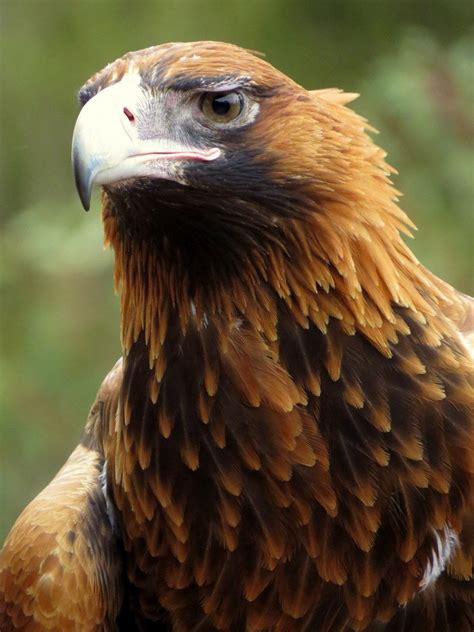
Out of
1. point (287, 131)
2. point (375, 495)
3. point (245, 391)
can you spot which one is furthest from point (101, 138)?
point (375, 495)

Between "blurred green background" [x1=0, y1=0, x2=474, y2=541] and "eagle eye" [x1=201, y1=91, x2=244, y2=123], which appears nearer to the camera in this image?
"eagle eye" [x1=201, y1=91, x2=244, y2=123]

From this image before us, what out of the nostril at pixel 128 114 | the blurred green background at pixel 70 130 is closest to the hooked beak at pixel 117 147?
the nostril at pixel 128 114

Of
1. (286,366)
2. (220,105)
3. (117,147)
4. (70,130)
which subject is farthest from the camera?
(70,130)

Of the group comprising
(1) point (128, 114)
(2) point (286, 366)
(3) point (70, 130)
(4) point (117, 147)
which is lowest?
(2) point (286, 366)

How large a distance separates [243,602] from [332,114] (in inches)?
62.8

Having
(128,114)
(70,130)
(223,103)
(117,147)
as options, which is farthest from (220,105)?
(70,130)

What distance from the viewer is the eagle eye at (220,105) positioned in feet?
11.5

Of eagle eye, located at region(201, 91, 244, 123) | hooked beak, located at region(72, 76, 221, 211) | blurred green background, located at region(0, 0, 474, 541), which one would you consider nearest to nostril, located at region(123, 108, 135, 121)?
hooked beak, located at region(72, 76, 221, 211)

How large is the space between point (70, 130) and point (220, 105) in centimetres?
615

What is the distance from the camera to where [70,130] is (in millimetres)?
9469

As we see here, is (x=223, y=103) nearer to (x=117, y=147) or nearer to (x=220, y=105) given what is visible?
(x=220, y=105)

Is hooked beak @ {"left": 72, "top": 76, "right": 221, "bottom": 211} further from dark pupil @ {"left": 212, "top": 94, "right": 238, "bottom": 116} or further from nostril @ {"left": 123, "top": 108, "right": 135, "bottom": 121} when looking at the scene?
dark pupil @ {"left": 212, "top": 94, "right": 238, "bottom": 116}

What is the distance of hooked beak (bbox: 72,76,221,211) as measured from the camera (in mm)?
3207

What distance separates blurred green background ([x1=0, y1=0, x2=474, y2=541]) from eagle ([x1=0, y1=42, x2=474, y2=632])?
2.67 meters
